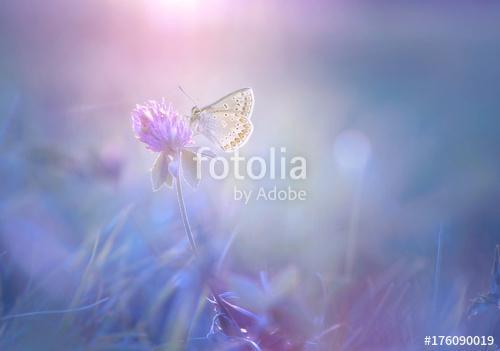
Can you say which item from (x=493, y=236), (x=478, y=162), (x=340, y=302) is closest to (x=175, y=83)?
(x=340, y=302)

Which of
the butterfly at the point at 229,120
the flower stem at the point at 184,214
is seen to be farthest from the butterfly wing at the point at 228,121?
the flower stem at the point at 184,214

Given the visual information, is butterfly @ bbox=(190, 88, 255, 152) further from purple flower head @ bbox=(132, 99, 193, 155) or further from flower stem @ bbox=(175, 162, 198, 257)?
flower stem @ bbox=(175, 162, 198, 257)

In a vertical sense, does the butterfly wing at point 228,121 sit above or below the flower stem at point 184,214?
above

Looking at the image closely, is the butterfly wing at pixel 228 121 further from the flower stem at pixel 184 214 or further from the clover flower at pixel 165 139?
the flower stem at pixel 184 214

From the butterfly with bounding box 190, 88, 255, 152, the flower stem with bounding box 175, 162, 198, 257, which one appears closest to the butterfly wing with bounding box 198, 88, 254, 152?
the butterfly with bounding box 190, 88, 255, 152

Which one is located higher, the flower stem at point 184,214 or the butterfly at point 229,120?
the butterfly at point 229,120

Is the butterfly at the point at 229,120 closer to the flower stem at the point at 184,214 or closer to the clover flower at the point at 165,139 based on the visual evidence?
the clover flower at the point at 165,139

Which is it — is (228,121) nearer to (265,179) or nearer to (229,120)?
(229,120)
